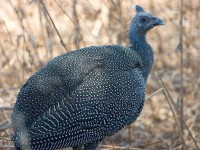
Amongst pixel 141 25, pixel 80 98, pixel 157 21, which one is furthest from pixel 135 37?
pixel 80 98

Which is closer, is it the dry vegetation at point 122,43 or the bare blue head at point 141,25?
the bare blue head at point 141,25

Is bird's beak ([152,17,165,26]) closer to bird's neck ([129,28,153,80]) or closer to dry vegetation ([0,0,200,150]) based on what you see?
bird's neck ([129,28,153,80])

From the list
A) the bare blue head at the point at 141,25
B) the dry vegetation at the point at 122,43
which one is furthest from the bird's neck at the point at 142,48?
the dry vegetation at the point at 122,43

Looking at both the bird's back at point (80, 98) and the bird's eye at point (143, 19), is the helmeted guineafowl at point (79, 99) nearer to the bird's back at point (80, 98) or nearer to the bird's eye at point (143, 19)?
the bird's back at point (80, 98)

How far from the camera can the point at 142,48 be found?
5188 millimetres

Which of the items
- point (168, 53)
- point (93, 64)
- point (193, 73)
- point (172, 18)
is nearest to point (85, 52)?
point (93, 64)

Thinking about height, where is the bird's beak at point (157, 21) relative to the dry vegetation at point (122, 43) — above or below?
above

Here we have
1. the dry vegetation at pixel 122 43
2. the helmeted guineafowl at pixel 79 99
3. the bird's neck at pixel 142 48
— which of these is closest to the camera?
the helmeted guineafowl at pixel 79 99

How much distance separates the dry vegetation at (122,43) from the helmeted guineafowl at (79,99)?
28.3 inches

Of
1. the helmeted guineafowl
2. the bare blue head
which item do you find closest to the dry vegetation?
the bare blue head

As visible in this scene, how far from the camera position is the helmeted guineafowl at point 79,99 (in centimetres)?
439

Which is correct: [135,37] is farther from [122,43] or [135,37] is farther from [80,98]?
[122,43]

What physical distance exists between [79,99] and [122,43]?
211cm

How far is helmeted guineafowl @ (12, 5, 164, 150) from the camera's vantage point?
4387 millimetres
